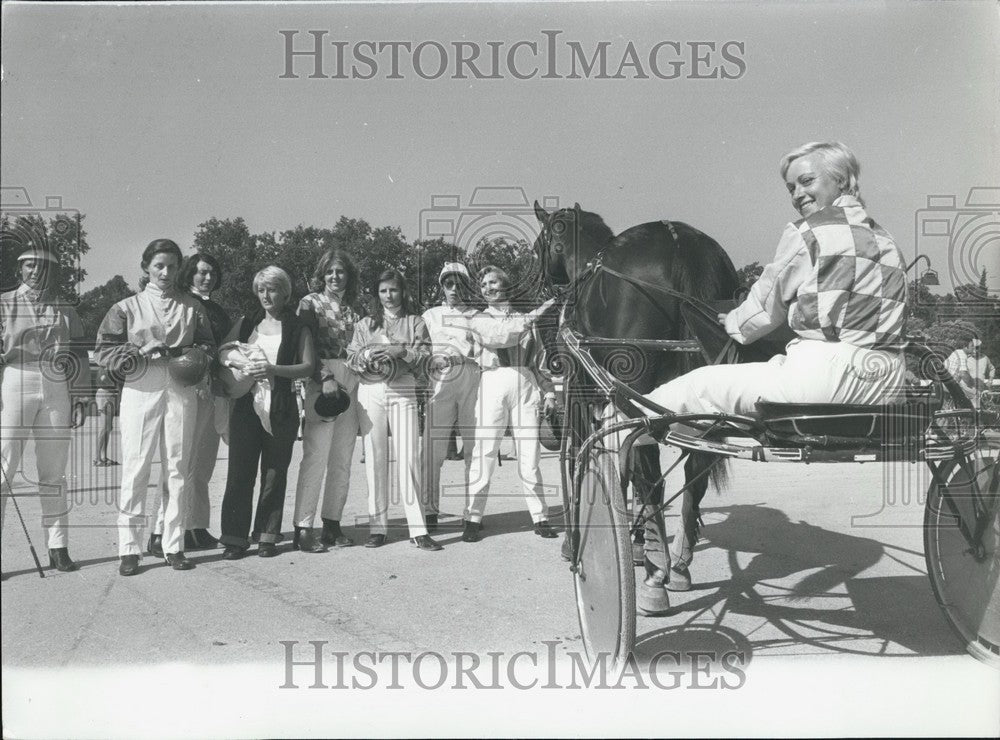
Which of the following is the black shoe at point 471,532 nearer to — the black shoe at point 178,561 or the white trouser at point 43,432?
the black shoe at point 178,561

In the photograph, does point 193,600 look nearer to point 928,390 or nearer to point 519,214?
point 519,214

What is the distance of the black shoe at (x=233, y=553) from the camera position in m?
4.69

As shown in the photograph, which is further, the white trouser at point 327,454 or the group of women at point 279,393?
the white trouser at point 327,454

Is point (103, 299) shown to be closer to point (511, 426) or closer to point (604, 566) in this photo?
point (511, 426)

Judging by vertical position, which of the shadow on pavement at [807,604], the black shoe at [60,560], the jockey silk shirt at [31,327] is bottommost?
the shadow on pavement at [807,604]

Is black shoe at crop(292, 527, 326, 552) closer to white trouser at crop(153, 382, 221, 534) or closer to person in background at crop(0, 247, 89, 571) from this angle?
white trouser at crop(153, 382, 221, 534)

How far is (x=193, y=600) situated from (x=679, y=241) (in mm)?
3038

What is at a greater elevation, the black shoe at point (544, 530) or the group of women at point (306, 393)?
the group of women at point (306, 393)

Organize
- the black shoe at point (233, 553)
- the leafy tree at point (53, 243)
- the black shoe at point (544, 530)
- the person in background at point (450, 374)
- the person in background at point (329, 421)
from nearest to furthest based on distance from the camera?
the leafy tree at point (53, 243)
the black shoe at point (233, 553)
the person in background at point (329, 421)
the black shoe at point (544, 530)
the person in background at point (450, 374)

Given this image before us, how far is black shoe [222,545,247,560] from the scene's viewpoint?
15.4ft

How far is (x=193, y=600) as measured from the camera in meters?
3.91

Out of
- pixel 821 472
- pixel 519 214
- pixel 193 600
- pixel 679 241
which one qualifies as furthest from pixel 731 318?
pixel 821 472

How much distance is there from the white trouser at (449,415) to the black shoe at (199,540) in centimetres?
143

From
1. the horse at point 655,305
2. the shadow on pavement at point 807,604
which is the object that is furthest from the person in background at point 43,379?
the shadow on pavement at point 807,604
